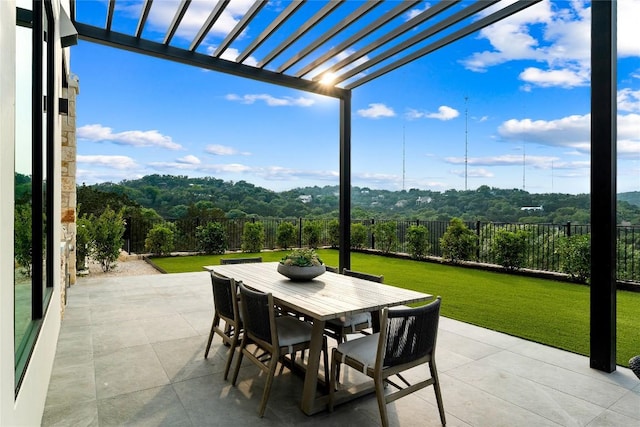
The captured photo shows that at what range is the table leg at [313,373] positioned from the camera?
235 centimetres

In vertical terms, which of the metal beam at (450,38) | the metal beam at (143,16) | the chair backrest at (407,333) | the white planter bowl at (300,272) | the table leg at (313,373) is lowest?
the table leg at (313,373)

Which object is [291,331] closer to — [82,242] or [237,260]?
[237,260]

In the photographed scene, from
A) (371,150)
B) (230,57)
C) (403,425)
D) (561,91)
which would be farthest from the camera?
(371,150)

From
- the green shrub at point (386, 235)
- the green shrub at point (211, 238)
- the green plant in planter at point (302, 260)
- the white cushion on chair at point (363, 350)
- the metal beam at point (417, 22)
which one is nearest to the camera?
the white cushion on chair at point (363, 350)

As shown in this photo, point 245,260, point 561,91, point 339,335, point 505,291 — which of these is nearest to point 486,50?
point 561,91

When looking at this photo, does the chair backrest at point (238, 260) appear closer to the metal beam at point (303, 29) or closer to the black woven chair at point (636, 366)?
the metal beam at point (303, 29)

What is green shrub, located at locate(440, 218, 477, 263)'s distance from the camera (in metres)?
8.64

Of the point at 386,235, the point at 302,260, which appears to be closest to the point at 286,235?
the point at 386,235

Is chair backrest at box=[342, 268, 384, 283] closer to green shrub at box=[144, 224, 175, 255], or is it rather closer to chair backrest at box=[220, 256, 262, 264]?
chair backrest at box=[220, 256, 262, 264]

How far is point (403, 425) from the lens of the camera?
7.40 ft

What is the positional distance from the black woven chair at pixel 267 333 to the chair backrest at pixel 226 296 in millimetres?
237

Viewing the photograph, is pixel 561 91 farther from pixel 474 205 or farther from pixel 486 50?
pixel 474 205

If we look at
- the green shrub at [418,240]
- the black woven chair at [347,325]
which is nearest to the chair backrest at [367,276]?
the black woven chair at [347,325]

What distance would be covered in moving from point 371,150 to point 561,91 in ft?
23.4
